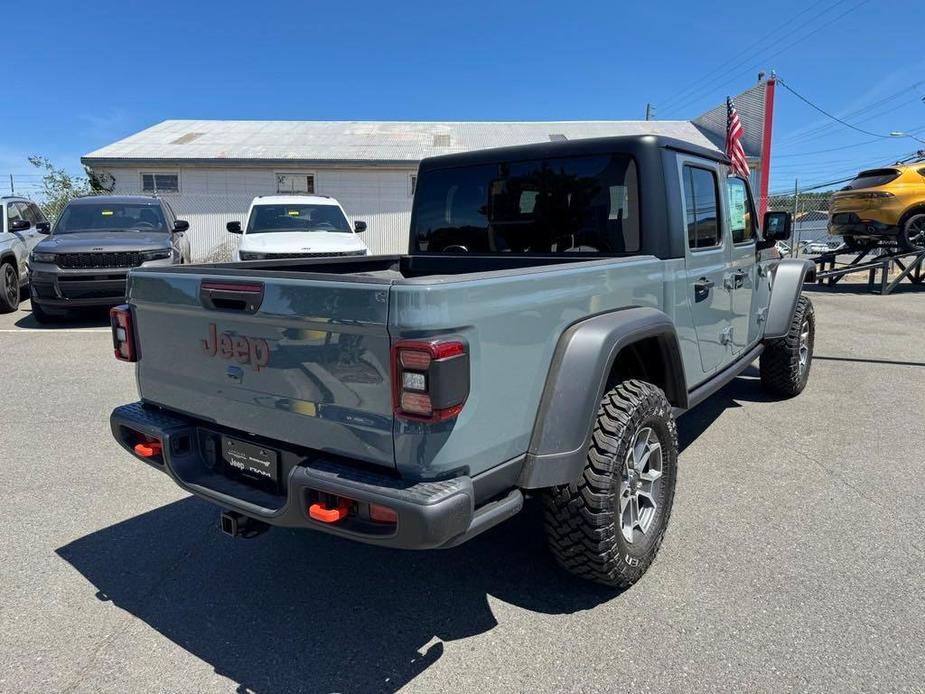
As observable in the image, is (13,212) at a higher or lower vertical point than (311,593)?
higher

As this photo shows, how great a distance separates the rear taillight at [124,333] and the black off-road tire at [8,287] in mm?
9109

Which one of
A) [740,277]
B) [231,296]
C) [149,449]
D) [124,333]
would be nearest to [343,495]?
[231,296]

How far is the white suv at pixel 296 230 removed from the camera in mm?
9547

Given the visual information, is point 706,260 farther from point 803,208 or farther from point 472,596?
point 803,208

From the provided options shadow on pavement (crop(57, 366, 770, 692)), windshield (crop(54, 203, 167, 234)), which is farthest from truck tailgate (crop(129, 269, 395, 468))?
windshield (crop(54, 203, 167, 234))

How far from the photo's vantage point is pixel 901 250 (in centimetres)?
1338

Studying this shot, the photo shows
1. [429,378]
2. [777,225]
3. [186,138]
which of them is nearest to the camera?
[429,378]

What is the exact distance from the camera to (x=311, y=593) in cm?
296

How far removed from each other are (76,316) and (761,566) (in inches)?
422

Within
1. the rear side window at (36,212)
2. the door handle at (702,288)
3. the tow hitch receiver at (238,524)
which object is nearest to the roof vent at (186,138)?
the rear side window at (36,212)

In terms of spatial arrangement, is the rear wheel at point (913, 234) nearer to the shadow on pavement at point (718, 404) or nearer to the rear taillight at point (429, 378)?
the shadow on pavement at point (718, 404)

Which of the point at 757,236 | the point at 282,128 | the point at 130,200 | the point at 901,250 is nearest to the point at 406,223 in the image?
the point at 282,128

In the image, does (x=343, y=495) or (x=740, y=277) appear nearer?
(x=343, y=495)

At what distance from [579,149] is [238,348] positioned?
2.16 m
